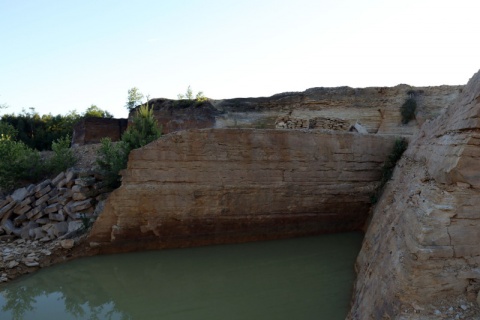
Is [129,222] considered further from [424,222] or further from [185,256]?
[424,222]

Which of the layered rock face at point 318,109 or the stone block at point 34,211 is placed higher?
the layered rock face at point 318,109

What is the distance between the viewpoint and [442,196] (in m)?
3.38

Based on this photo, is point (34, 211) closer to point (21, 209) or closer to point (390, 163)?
point (21, 209)

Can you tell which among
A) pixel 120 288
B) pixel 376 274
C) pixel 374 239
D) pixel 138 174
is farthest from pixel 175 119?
pixel 376 274

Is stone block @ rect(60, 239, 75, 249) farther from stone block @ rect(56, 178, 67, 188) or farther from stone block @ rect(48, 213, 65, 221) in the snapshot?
stone block @ rect(56, 178, 67, 188)

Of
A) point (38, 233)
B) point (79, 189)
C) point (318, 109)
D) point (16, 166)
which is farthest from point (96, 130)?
point (318, 109)

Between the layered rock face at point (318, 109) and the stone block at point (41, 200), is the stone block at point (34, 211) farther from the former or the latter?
the layered rock face at point (318, 109)

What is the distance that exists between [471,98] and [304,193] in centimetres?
365

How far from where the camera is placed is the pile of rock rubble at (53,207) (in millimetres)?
7094

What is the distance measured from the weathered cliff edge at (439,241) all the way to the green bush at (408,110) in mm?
8273

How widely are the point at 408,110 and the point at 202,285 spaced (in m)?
9.55

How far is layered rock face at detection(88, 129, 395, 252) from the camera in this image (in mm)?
6512

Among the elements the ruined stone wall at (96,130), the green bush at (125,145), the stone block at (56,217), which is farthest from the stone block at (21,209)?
the ruined stone wall at (96,130)

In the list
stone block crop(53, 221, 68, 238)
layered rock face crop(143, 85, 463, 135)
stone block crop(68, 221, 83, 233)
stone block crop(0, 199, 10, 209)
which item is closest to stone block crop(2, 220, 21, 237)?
stone block crop(0, 199, 10, 209)
